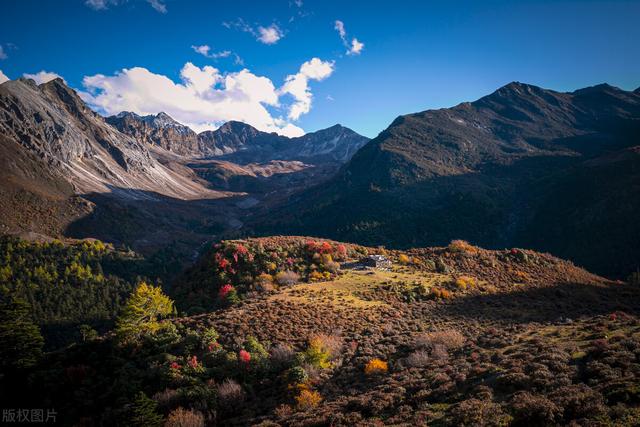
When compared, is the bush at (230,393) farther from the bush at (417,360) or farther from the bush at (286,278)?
the bush at (286,278)

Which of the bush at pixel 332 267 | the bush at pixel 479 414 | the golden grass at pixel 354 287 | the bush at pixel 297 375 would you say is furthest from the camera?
the bush at pixel 332 267

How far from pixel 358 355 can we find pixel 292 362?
531 centimetres

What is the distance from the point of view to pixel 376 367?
858 inches

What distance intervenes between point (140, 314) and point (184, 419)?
45.9ft

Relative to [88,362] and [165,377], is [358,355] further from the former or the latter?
[88,362]

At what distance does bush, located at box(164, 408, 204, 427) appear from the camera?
16.6 meters

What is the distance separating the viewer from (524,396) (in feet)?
44.1

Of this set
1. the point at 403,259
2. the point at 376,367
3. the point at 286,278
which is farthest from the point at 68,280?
the point at 376,367

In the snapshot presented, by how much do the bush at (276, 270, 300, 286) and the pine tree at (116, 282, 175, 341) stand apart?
1315 centimetres

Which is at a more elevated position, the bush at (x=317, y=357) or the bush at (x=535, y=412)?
the bush at (x=535, y=412)

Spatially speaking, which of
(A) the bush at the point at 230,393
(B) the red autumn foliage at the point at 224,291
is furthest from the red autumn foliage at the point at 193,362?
(B) the red autumn foliage at the point at 224,291

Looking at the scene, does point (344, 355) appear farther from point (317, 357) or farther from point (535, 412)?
point (535, 412)

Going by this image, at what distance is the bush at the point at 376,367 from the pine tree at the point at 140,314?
17.5 metres

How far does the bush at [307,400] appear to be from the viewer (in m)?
17.5
